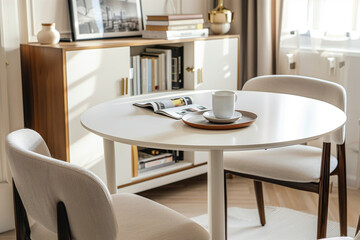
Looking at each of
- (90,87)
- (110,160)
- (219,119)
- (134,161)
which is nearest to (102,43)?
(90,87)

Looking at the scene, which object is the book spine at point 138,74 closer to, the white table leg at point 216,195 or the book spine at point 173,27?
the book spine at point 173,27

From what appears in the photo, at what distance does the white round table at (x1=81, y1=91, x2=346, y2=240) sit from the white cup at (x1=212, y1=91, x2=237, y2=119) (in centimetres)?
8

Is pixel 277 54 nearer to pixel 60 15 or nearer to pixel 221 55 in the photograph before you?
pixel 221 55

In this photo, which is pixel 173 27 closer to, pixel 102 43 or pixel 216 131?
pixel 102 43

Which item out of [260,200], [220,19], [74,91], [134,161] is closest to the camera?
[74,91]

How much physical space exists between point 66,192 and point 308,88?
151cm

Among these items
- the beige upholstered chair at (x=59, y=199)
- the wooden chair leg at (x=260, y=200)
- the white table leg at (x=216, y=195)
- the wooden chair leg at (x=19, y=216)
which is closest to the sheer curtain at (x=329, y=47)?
the wooden chair leg at (x=260, y=200)

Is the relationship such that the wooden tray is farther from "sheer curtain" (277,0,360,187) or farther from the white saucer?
"sheer curtain" (277,0,360,187)

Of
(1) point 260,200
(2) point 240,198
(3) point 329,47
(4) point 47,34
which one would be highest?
(4) point 47,34

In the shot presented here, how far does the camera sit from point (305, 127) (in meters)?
1.68

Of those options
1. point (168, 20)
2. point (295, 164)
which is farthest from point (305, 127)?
point (168, 20)

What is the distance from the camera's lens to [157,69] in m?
3.21

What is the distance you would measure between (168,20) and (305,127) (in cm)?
163

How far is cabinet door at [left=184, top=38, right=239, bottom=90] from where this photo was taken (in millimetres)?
3236
